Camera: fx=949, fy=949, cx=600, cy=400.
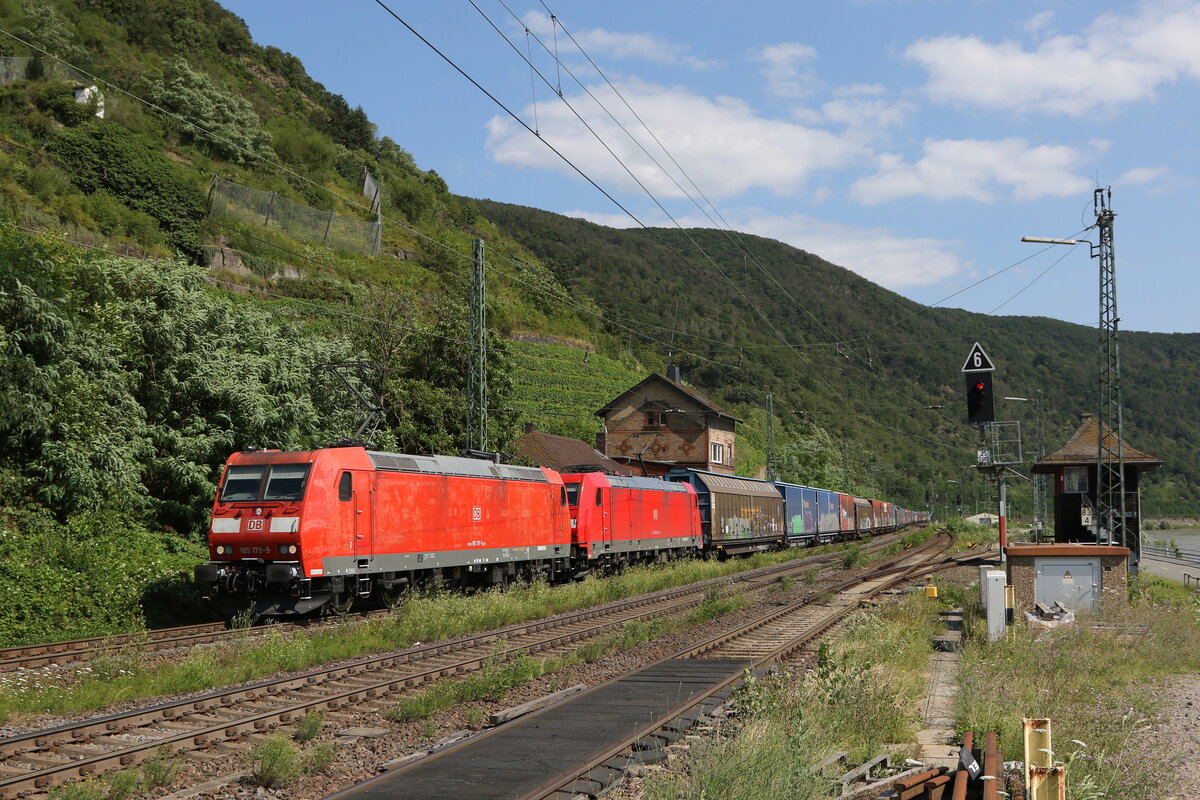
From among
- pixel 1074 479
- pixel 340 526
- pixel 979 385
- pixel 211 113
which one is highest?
pixel 211 113

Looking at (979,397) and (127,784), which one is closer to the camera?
(127,784)

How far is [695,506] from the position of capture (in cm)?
3872

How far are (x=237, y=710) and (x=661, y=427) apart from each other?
200 ft

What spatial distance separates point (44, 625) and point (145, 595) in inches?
102

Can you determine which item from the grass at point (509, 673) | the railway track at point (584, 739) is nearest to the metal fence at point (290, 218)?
the grass at point (509, 673)

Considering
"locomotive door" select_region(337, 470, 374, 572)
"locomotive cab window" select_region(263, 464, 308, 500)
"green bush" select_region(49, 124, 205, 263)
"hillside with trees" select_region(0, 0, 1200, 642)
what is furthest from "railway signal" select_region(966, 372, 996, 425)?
"green bush" select_region(49, 124, 205, 263)

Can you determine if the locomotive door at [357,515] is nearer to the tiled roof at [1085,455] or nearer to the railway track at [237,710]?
the railway track at [237,710]

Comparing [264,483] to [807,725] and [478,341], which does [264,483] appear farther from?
[807,725]

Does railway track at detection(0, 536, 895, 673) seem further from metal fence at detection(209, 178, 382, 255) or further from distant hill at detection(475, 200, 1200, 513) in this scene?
distant hill at detection(475, 200, 1200, 513)

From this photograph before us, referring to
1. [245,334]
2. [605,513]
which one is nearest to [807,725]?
[605,513]

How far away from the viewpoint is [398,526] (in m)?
19.6

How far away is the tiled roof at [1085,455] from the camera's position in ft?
111

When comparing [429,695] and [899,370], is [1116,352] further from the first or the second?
[899,370]

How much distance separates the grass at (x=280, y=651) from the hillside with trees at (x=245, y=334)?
429 centimetres
